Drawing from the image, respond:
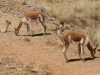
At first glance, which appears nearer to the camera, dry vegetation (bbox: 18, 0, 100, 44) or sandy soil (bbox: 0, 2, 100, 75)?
sandy soil (bbox: 0, 2, 100, 75)

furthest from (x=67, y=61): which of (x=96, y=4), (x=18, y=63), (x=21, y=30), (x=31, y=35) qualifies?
(x=96, y=4)

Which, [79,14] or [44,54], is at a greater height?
[44,54]

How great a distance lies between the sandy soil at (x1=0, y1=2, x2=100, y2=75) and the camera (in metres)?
11.7

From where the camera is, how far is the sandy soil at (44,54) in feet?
38.2

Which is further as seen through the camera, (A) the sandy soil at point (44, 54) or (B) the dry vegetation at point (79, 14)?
(B) the dry vegetation at point (79, 14)

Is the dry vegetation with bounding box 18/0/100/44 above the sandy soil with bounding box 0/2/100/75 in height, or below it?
below

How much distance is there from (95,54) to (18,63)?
4.15 metres

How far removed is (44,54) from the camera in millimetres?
13484

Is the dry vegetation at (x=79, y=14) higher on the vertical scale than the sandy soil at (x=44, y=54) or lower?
lower

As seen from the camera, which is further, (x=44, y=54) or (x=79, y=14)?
(x=79, y=14)

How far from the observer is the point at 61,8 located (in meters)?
22.1

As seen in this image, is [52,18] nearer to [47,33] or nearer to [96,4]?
[47,33]

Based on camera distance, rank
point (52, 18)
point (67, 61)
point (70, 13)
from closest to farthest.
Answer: point (67, 61), point (52, 18), point (70, 13)

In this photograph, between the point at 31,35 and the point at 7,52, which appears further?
the point at 31,35
